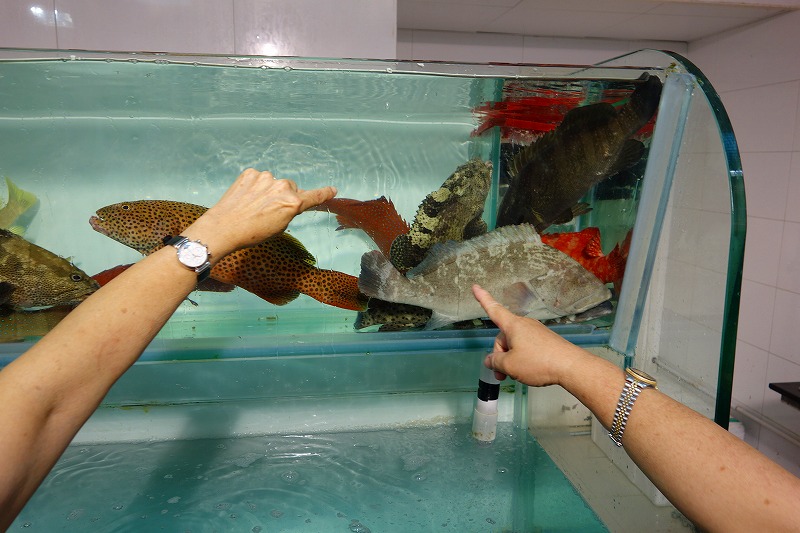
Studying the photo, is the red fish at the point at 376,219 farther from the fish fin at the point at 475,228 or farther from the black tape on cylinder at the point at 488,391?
the black tape on cylinder at the point at 488,391

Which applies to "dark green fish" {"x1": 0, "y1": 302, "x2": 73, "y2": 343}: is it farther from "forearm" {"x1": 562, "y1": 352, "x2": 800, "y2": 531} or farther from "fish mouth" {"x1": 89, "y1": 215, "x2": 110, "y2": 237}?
"forearm" {"x1": 562, "y1": 352, "x2": 800, "y2": 531}

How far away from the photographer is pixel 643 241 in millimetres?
1250

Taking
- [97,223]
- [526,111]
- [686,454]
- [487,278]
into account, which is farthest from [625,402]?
[97,223]

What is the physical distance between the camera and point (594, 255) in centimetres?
129

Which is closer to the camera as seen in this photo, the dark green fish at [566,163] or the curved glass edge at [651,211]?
the curved glass edge at [651,211]

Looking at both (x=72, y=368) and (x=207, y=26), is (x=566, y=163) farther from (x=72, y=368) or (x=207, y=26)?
(x=207, y=26)

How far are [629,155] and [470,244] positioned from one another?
45 cm

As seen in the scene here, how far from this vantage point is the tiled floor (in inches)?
45.1

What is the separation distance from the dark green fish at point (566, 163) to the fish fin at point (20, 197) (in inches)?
43.8

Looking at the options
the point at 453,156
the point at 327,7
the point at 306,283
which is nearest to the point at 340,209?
the point at 306,283

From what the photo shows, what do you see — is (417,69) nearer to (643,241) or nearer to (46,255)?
(643,241)

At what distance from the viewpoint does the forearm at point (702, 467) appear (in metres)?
0.58

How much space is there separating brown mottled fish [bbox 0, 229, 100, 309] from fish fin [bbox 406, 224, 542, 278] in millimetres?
754

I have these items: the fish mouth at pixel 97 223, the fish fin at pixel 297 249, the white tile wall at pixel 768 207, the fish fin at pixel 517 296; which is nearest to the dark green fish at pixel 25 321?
the fish mouth at pixel 97 223
